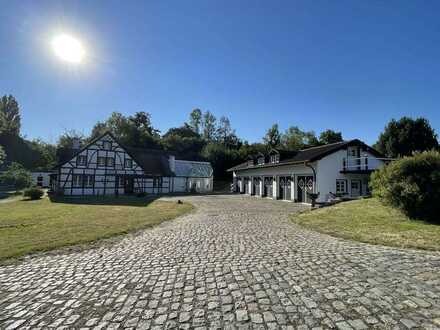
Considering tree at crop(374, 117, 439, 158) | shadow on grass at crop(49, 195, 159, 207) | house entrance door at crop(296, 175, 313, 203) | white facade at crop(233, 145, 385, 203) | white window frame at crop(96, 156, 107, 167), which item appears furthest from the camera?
tree at crop(374, 117, 439, 158)

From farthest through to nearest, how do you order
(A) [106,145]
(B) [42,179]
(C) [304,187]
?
1. (B) [42,179]
2. (A) [106,145]
3. (C) [304,187]

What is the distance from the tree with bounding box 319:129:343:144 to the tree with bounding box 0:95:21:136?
75160 mm

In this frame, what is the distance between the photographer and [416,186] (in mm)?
9062

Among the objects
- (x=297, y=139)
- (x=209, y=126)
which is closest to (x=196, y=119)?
(x=209, y=126)

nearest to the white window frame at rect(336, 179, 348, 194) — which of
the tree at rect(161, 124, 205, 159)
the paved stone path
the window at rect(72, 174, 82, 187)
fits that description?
the paved stone path

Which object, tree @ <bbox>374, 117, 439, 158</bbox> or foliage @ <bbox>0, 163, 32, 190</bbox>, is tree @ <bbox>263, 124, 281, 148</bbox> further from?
foliage @ <bbox>0, 163, 32, 190</bbox>

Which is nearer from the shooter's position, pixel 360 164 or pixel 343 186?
pixel 360 164

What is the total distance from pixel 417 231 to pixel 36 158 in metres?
68.1

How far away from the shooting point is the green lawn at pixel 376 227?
22.1 feet

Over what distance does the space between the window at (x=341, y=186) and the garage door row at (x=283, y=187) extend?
221cm

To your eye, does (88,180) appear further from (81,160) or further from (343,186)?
(343,186)

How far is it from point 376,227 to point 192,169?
106ft

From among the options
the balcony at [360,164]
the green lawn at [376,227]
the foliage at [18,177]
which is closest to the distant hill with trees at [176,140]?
the foliage at [18,177]

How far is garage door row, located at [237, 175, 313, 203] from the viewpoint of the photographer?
Result: 19.5 m
